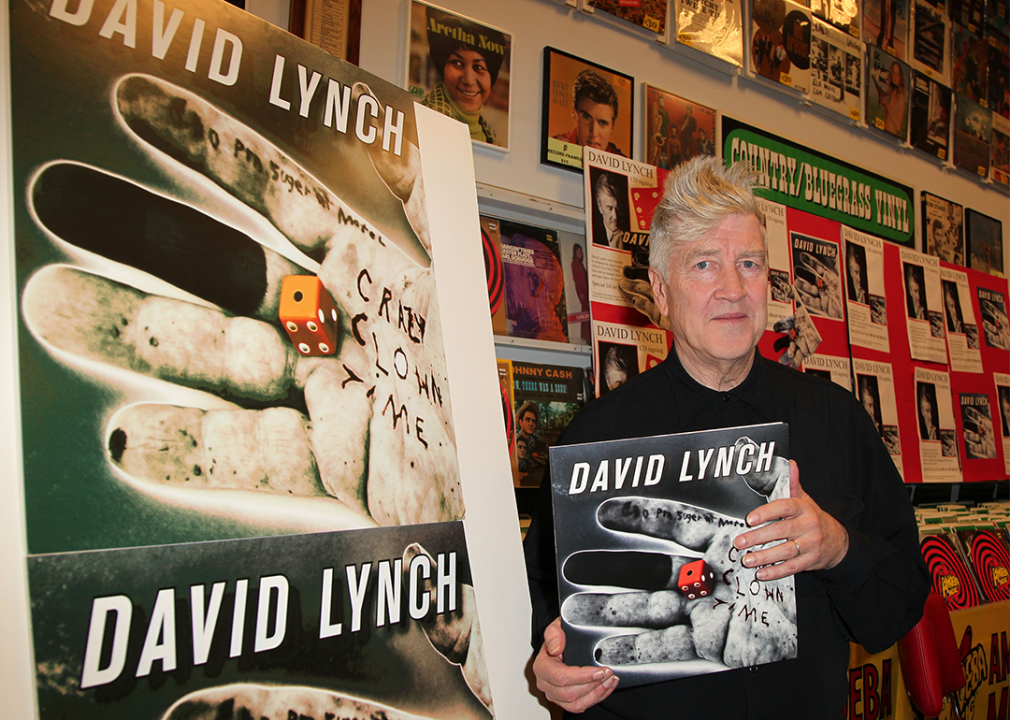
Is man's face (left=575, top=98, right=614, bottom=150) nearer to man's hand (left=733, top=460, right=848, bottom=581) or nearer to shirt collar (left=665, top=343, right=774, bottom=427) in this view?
shirt collar (left=665, top=343, right=774, bottom=427)

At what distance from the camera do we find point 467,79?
6.96 feet

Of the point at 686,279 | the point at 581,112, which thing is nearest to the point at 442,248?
the point at 686,279

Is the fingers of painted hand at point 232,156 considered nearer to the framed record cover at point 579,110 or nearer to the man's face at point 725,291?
→ the man's face at point 725,291

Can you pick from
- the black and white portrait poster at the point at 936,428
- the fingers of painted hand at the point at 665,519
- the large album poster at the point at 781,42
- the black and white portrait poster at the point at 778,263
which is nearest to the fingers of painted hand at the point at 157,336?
the fingers of painted hand at the point at 665,519

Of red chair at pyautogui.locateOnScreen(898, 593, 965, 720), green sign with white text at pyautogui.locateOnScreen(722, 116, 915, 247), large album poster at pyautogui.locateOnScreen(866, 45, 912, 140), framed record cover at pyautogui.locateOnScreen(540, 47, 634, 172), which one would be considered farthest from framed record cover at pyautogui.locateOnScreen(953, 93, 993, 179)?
red chair at pyautogui.locateOnScreen(898, 593, 965, 720)

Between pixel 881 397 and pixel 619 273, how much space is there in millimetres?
1666

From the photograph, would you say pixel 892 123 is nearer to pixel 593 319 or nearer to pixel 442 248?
pixel 593 319

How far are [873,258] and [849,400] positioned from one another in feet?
7.23

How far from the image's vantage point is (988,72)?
4113 mm

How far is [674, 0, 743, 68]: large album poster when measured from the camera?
268 centimetres

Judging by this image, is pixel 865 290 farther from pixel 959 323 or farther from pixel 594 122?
pixel 594 122

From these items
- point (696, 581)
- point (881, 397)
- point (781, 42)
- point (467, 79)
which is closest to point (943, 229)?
point (881, 397)

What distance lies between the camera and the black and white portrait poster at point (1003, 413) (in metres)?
3.72

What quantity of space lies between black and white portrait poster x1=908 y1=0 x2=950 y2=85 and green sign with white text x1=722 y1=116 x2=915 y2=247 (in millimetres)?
750
